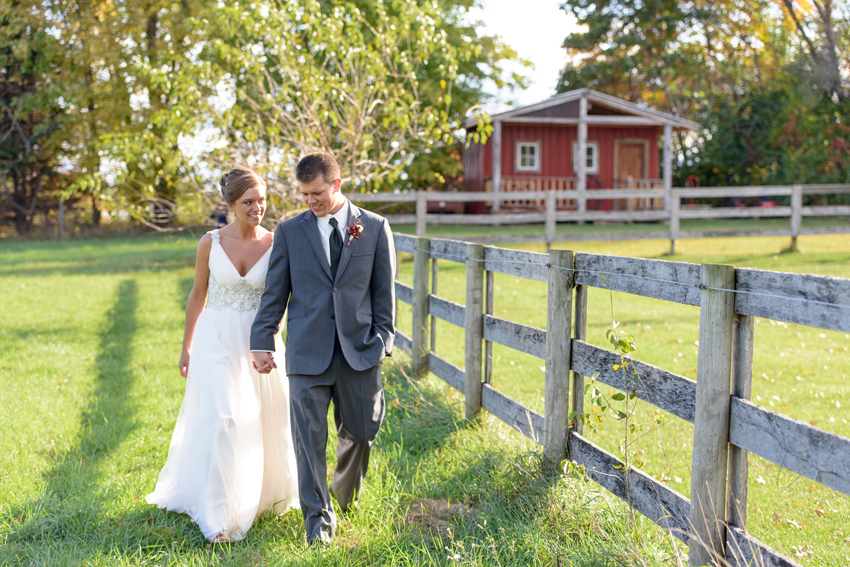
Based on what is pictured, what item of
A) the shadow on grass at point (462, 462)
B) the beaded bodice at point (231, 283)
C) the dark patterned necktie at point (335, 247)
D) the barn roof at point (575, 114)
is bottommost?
the shadow on grass at point (462, 462)

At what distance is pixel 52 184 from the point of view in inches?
1101

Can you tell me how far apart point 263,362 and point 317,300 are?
44 cm

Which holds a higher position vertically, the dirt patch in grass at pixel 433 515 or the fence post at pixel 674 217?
the fence post at pixel 674 217

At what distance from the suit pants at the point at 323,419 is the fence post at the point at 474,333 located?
143 centimetres

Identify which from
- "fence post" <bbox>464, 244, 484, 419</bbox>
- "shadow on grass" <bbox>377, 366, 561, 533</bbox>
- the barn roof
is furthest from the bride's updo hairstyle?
the barn roof

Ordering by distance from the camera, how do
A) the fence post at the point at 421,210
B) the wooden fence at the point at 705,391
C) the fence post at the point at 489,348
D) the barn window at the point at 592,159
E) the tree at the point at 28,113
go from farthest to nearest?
the barn window at the point at 592,159 < the tree at the point at 28,113 < the fence post at the point at 421,210 < the fence post at the point at 489,348 < the wooden fence at the point at 705,391

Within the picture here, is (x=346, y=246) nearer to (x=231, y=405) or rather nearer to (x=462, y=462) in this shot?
(x=231, y=405)

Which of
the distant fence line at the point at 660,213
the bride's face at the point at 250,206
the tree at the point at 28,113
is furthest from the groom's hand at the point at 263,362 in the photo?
the tree at the point at 28,113

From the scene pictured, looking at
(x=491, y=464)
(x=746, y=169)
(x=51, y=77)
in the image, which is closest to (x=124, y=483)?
(x=491, y=464)

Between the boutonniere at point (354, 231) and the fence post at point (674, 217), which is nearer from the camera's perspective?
the boutonniere at point (354, 231)

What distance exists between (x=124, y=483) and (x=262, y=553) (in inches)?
50.5

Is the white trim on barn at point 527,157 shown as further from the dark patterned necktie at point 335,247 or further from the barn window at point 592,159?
the dark patterned necktie at point 335,247

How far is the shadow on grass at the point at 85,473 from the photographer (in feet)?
12.3

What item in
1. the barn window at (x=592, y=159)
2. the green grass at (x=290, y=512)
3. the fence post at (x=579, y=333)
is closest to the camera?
the green grass at (x=290, y=512)
